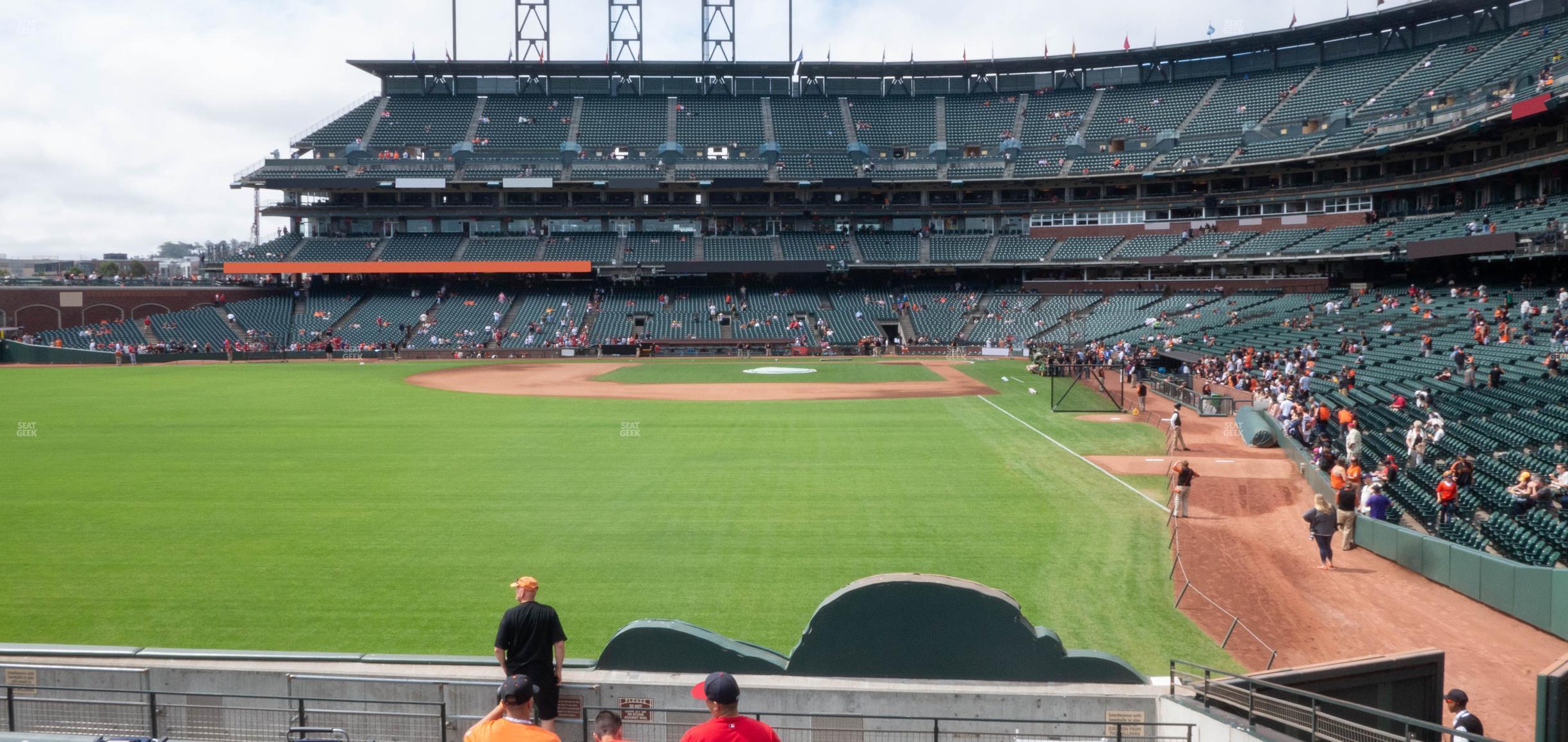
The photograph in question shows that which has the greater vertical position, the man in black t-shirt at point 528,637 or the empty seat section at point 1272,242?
the empty seat section at point 1272,242

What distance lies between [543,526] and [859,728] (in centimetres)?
1100

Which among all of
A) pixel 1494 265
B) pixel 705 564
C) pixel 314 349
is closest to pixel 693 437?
pixel 705 564

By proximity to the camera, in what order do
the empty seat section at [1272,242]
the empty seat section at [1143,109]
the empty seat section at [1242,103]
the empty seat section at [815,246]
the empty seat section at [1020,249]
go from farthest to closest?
the empty seat section at [815,246]
the empty seat section at [1143,109]
the empty seat section at [1020,249]
the empty seat section at [1242,103]
the empty seat section at [1272,242]

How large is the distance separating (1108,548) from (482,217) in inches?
2850

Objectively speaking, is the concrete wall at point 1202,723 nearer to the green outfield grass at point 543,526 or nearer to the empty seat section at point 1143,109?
the green outfield grass at point 543,526

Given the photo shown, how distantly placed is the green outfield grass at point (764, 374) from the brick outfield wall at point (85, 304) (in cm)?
3972

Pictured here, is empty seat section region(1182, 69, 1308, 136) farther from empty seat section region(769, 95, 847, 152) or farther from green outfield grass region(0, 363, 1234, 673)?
green outfield grass region(0, 363, 1234, 673)

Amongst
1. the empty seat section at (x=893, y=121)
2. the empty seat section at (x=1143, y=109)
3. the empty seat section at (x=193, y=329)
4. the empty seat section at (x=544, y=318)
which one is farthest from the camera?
the empty seat section at (x=893, y=121)

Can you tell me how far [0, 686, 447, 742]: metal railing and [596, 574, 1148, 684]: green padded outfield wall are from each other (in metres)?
1.98

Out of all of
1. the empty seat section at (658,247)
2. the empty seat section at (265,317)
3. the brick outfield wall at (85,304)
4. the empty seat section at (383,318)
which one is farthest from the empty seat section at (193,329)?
the empty seat section at (658,247)

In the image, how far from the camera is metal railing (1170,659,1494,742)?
726cm

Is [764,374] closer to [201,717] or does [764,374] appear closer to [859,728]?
[201,717]

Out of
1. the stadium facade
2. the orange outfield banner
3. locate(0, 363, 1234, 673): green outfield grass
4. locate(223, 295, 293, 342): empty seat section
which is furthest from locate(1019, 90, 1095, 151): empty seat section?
locate(223, 295, 293, 342): empty seat section

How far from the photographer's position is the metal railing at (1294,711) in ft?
23.8
